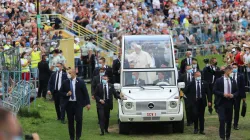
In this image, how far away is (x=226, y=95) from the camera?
14875 mm

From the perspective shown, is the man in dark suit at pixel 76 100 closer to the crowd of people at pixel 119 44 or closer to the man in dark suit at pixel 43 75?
the crowd of people at pixel 119 44

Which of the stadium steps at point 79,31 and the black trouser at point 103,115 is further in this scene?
the stadium steps at point 79,31

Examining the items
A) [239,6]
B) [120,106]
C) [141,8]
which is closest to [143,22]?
[141,8]

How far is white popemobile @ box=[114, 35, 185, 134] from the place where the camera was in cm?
1641

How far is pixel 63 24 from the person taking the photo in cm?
3294

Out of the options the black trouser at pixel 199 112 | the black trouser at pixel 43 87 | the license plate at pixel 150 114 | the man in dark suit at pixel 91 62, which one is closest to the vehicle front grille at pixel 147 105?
the license plate at pixel 150 114

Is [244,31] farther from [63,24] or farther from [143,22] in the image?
[63,24]

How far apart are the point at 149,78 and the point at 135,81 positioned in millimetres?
384

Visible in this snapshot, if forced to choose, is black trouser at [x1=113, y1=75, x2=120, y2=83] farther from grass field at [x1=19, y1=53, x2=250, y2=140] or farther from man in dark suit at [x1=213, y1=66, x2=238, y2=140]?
man in dark suit at [x1=213, y1=66, x2=238, y2=140]

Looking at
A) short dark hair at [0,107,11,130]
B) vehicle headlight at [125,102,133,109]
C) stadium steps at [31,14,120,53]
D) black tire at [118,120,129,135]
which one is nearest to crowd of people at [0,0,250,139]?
stadium steps at [31,14,120,53]

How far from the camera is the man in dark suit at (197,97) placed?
16516 mm

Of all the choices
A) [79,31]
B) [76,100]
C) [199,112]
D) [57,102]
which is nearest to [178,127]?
[199,112]

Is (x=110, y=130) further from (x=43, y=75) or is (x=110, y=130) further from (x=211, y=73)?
(x=43, y=75)

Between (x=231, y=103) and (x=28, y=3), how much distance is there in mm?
18546
